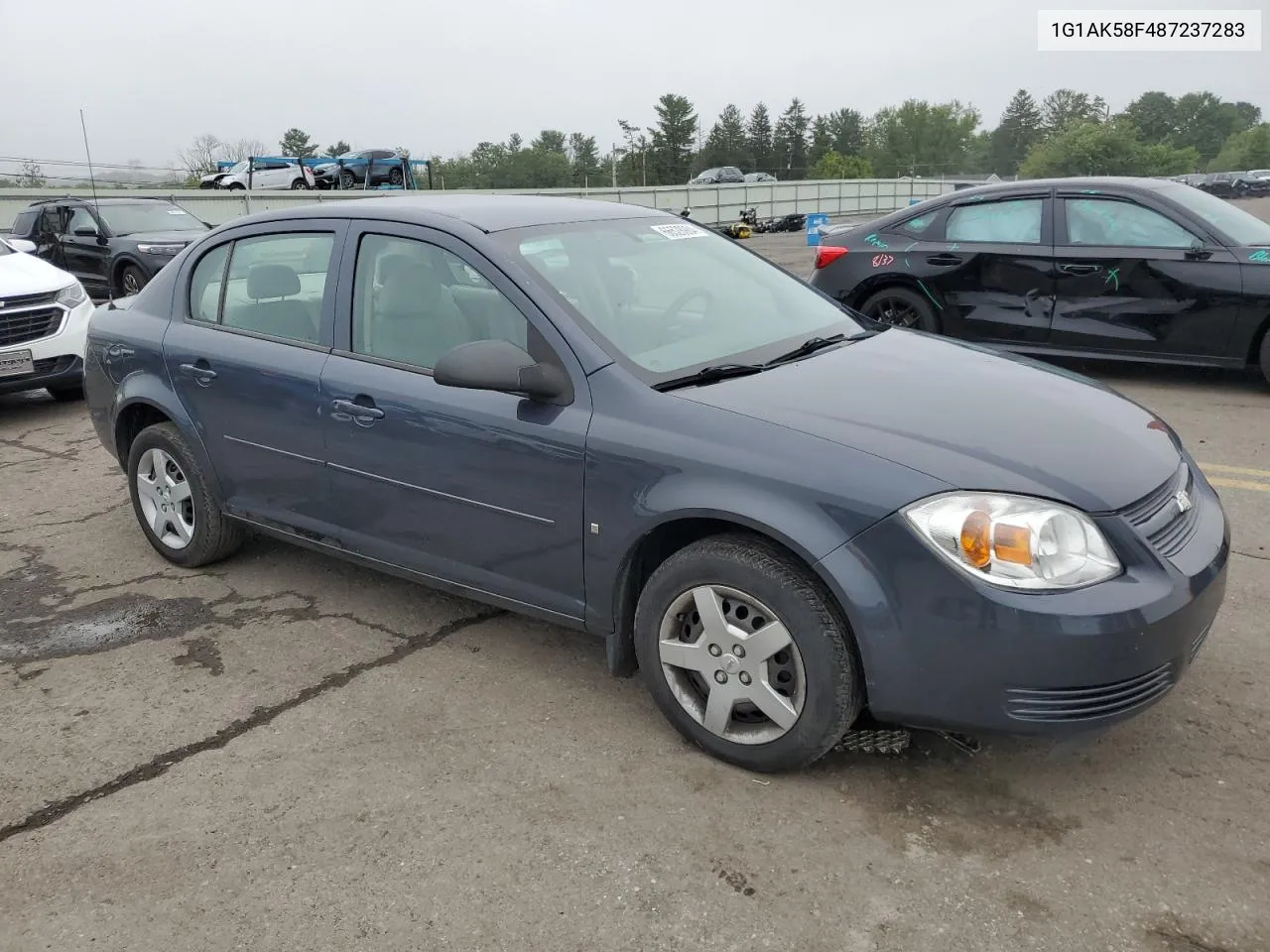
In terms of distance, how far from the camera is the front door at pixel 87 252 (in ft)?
44.4

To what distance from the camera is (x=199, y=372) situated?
422 centimetres

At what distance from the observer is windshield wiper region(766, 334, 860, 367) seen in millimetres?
3373

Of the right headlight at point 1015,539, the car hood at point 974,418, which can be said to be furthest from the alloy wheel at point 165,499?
the right headlight at point 1015,539

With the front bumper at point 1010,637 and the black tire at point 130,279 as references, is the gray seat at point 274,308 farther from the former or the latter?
the black tire at point 130,279

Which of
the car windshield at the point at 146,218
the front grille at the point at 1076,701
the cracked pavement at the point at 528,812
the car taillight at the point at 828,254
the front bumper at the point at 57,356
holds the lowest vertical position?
the cracked pavement at the point at 528,812

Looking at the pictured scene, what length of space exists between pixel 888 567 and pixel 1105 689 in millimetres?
602

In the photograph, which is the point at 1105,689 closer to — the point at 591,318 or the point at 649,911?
the point at 649,911

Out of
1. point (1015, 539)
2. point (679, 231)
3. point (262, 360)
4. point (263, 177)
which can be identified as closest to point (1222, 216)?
point (679, 231)

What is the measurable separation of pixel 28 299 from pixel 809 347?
6741mm

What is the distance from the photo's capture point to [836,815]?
272 cm

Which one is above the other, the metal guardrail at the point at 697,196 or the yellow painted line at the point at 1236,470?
the metal guardrail at the point at 697,196

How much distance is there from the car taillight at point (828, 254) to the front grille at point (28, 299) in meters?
6.07

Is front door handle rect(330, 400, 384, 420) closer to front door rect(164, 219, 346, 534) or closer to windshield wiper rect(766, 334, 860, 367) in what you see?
front door rect(164, 219, 346, 534)

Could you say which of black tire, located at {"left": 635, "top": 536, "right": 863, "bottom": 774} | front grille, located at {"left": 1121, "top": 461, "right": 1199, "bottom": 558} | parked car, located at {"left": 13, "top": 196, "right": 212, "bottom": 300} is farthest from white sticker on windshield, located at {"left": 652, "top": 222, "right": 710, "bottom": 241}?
parked car, located at {"left": 13, "top": 196, "right": 212, "bottom": 300}
